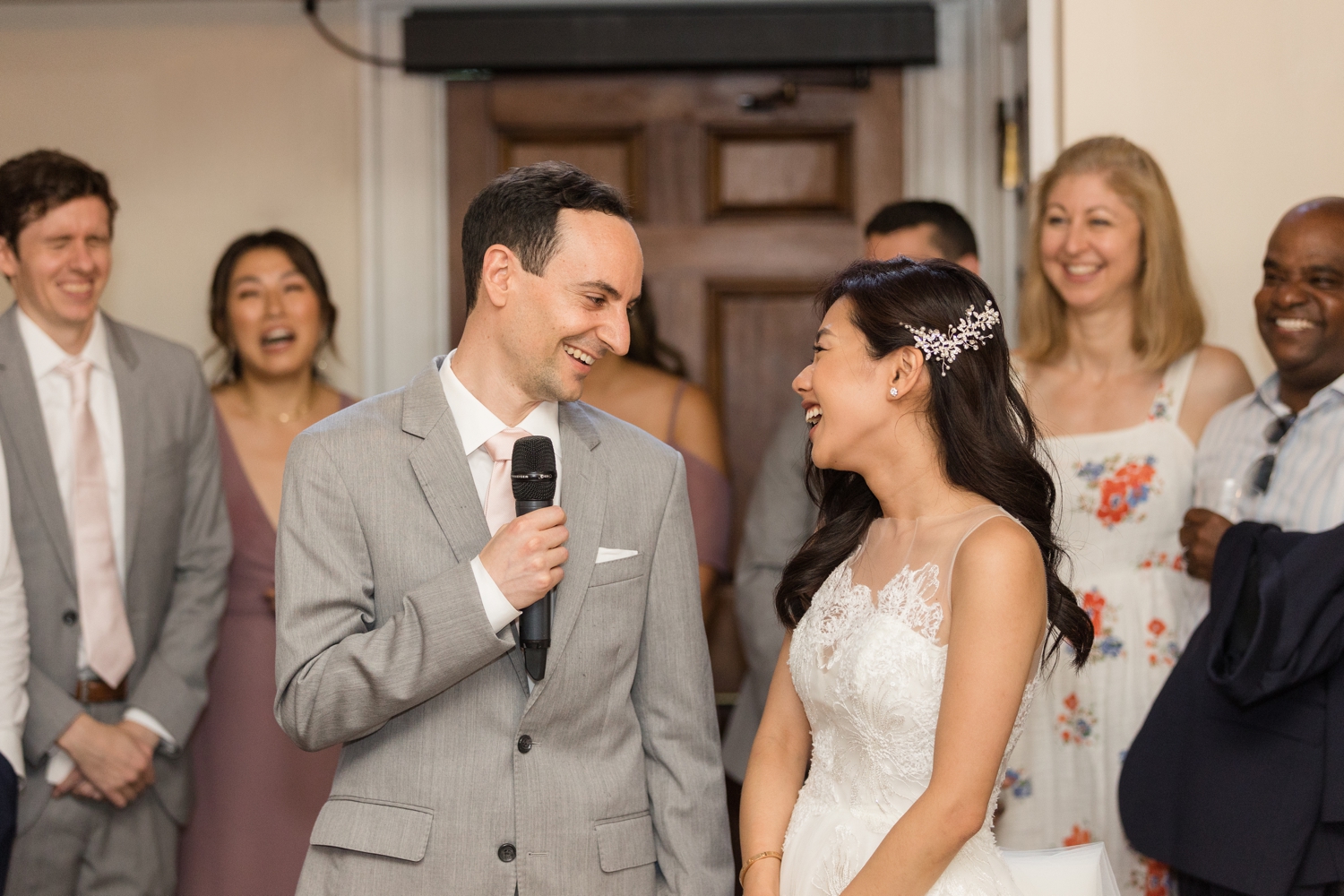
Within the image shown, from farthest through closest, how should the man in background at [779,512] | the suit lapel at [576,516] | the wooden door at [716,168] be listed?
the wooden door at [716,168] < the man in background at [779,512] < the suit lapel at [576,516]

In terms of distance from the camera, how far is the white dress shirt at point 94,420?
296 centimetres

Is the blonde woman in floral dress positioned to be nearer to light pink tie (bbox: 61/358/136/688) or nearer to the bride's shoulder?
the bride's shoulder

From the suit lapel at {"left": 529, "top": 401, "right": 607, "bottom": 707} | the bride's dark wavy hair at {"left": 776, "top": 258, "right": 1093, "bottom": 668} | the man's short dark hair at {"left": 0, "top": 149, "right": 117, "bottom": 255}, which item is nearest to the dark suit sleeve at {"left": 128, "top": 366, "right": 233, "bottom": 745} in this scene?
the man's short dark hair at {"left": 0, "top": 149, "right": 117, "bottom": 255}

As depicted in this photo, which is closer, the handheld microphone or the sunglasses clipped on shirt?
the handheld microphone

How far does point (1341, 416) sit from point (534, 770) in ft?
5.59

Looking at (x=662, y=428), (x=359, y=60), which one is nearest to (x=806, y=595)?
(x=662, y=428)

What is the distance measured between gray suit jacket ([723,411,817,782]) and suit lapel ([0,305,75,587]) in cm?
161

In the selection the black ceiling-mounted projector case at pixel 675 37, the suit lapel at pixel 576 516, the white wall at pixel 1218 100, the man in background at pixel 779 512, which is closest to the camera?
the suit lapel at pixel 576 516

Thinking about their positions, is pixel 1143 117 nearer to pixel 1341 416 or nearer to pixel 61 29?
pixel 1341 416

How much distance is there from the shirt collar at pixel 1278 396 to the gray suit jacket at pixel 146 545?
2.37 meters

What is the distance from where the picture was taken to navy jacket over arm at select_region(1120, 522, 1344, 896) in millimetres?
2309

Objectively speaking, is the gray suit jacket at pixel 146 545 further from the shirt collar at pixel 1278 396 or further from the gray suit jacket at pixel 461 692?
the shirt collar at pixel 1278 396

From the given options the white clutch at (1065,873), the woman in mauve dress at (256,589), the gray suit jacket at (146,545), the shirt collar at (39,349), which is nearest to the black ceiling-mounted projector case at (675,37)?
the woman in mauve dress at (256,589)

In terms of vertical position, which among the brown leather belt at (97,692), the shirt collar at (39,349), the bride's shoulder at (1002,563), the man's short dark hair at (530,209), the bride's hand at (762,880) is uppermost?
the man's short dark hair at (530,209)
